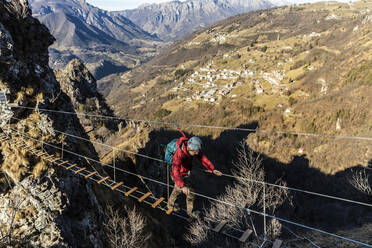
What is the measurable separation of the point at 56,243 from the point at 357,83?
9112 cm

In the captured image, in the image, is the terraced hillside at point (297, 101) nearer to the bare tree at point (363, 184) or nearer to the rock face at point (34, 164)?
the bare tree at point (363, 184)

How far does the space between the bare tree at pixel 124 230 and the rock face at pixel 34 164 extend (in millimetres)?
4161

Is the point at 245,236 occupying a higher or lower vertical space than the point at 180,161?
lower

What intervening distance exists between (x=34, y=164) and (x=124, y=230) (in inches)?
335

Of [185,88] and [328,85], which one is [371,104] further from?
[185,88]

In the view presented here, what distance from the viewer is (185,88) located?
593ft

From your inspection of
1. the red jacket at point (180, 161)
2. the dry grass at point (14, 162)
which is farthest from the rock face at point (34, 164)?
the red jacket at point (180, 161)

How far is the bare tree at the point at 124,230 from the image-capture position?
1633 centimetres

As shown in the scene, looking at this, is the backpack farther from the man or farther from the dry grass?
the dry grass

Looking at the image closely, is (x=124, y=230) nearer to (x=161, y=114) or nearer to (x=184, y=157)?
(x=184, y=157)

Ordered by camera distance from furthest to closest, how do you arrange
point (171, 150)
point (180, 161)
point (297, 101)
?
point (297, 101) < point (171, 150) < point (180, 161)

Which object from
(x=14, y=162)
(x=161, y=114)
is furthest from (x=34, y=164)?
(x=161, y=114)

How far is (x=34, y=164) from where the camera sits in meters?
11.6

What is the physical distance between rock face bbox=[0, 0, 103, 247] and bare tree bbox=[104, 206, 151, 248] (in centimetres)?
416
